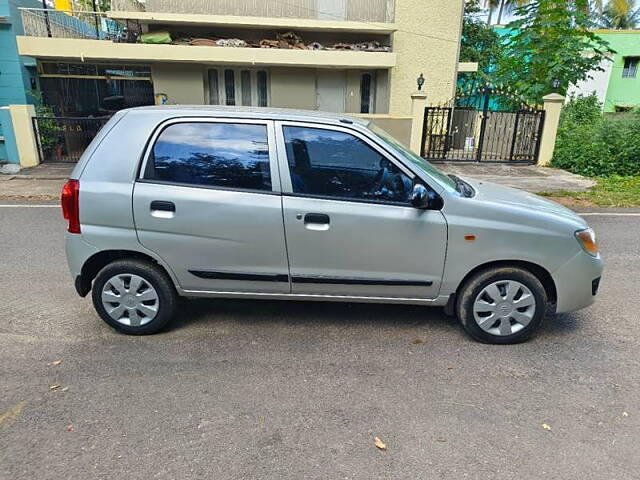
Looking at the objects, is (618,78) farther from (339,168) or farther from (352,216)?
(352,216)

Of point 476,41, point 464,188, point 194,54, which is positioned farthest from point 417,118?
point 476,41

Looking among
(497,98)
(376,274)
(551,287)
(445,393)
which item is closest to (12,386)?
(376,274)

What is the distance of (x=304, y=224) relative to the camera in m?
3.43

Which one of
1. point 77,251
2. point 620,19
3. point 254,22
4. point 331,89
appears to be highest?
point 620,19

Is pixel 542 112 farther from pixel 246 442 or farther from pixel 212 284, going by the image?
pixel 246 442

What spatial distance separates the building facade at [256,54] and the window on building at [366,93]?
38 millimetres

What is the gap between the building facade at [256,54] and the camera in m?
14.9

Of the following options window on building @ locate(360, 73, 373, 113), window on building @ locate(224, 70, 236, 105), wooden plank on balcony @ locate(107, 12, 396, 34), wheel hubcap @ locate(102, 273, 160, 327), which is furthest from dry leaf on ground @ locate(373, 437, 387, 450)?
window on building @ locate(360, 73, 373, 113)

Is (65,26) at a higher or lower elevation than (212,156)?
higher

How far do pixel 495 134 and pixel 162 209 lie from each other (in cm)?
1246

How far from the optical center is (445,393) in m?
3.01

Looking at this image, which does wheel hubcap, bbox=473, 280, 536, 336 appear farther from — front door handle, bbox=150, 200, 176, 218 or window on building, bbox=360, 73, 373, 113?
window on building, bbox=360, 73, 373, 113

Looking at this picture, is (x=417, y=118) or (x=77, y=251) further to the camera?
(x=417, y=118)

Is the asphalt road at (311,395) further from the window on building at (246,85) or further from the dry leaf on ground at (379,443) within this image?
the window on building at (246,85)
